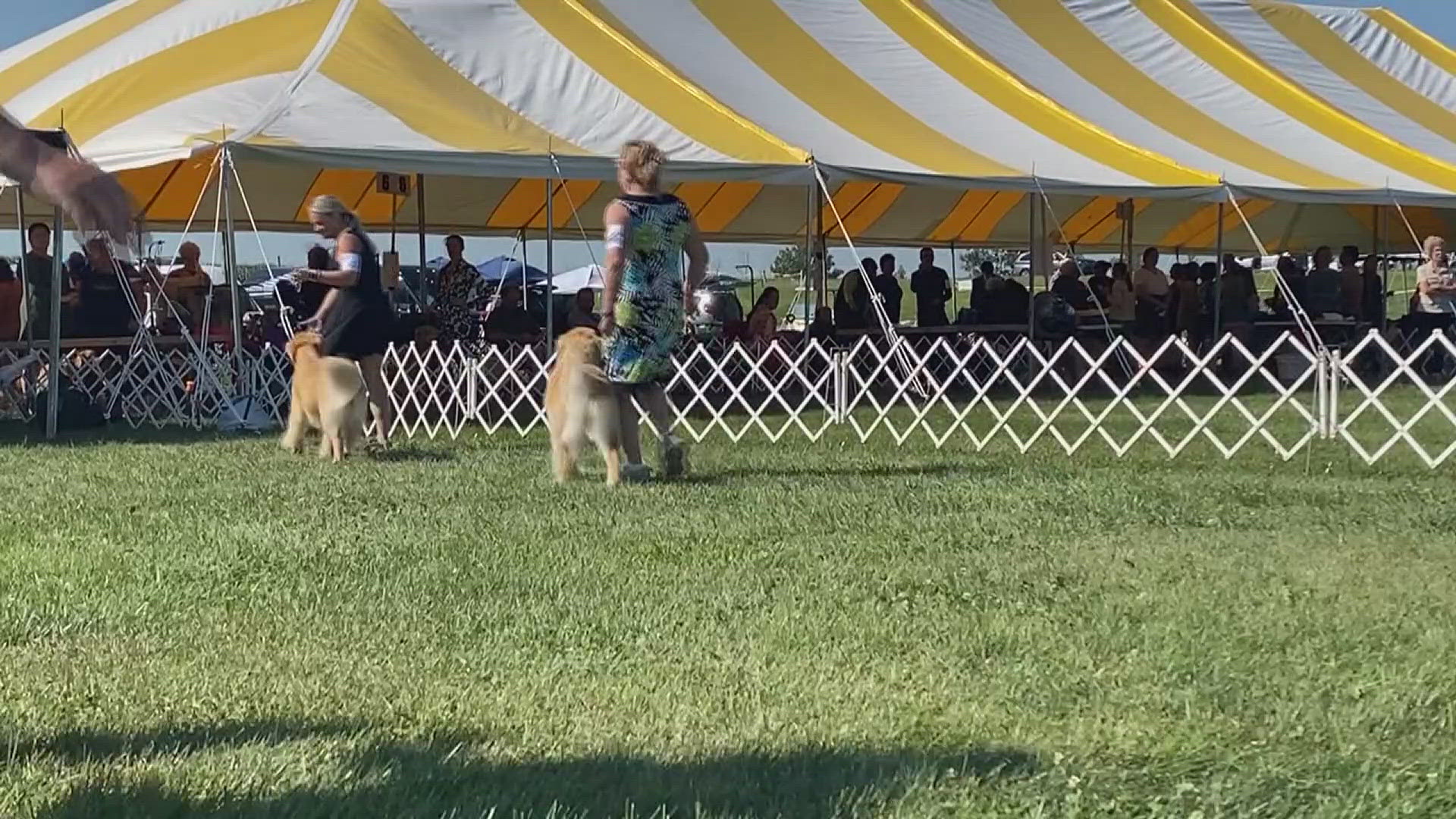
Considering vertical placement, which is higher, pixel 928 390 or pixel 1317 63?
pixel 1317 63

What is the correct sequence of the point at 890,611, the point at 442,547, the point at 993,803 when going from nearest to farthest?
the point at 993,803
the point at 890,611
the point at 442,547

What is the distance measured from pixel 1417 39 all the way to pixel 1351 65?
6.30 feet

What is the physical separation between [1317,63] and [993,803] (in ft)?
50.2

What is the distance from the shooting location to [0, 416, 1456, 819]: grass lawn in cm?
287

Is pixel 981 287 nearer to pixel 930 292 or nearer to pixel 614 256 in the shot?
pixel 930 292

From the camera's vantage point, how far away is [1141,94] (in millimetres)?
14414

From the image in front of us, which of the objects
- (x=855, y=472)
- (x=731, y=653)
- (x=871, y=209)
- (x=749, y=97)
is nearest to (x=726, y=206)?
(x=871, y=209)

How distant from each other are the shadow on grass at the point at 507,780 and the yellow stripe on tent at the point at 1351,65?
1449cm

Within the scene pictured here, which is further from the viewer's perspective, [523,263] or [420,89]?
[523,263]

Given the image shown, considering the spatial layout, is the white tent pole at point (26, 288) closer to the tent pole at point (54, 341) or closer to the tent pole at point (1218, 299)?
the tent pole at point (54, 341)

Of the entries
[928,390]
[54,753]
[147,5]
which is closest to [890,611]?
[54,753]

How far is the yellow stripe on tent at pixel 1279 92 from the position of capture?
1388 cm

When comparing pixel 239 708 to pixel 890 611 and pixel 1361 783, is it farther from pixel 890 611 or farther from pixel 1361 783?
pixel 1361 783

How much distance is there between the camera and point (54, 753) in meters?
3.04
